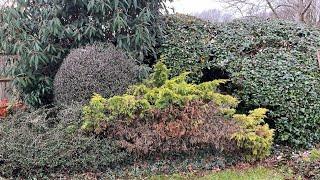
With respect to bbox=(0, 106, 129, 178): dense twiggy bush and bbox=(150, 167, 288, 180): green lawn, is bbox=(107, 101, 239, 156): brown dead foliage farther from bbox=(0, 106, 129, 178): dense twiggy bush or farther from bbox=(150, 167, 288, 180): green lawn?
bbox=(150, 167, 288, 180): green lawn

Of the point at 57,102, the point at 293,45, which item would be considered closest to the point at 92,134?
the point at 57,102

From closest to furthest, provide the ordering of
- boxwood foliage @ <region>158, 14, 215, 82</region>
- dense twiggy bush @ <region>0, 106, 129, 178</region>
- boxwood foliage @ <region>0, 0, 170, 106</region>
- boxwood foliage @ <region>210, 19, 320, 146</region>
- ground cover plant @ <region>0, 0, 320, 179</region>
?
dense twiggy bush @ <region>0, 106, 129, 178</region> < ground cover plant @ <region>0, 0, 320, 179</region> < boxwood foliage @ <region>210, 19, 320, 146</region> < boxwood foliage @ <region>0, 0, 170, 106</region> < boxwood foliage @ <region>158, 14, 215, 82</region>

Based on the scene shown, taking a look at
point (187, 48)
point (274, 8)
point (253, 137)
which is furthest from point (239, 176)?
point (274, 8)

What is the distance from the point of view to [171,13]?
7824mm

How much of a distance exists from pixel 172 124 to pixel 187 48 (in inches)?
92.2

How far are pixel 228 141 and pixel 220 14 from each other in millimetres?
16715

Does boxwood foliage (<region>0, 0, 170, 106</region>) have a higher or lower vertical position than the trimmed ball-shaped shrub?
higher

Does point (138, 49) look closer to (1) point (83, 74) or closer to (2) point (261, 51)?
(1) point (83, 74)

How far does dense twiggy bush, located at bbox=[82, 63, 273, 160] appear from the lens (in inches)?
200

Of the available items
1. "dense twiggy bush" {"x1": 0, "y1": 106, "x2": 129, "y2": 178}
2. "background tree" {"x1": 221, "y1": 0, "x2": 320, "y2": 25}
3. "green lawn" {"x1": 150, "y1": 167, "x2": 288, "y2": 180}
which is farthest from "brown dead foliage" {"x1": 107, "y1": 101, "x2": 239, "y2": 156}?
"background tree" {"x1": 221, "y1": 0, "x2": 320, "y2": 25}

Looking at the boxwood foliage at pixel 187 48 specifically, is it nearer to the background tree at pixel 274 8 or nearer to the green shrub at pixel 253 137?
the green shrub at pixel 253 137

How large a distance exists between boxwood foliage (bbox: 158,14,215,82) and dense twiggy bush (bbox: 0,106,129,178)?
2.30 meters

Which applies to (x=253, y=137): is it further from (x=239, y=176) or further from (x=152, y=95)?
(x=152, y=95)

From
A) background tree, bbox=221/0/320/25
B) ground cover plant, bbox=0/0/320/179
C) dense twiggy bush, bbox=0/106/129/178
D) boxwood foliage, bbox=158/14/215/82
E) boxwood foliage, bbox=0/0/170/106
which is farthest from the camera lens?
background tree, bbox=221/0/320/25
